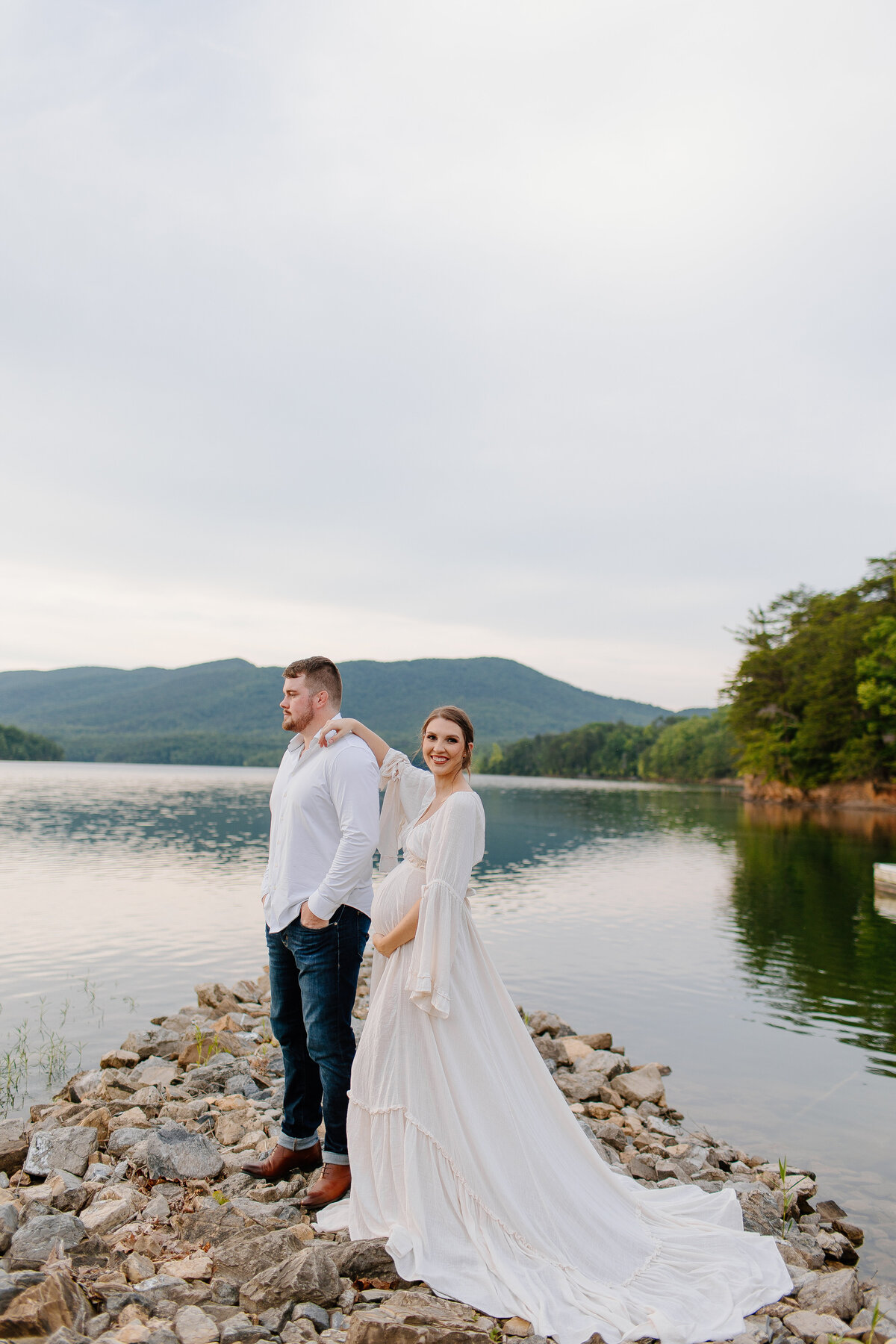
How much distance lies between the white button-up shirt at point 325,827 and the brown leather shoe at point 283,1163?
131cm

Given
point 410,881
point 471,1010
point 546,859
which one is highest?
point 410,881

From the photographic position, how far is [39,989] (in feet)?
38.3

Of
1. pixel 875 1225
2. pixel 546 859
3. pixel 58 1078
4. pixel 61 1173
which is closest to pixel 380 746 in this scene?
pixel 61 1173

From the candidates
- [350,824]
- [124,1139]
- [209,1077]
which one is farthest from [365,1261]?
[209,1077]

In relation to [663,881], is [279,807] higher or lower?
higher

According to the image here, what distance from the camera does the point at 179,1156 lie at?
16.4 ft

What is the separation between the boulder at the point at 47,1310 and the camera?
3.19 metres

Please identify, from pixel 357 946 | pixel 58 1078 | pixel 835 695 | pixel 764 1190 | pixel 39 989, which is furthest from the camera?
pixel 835 695

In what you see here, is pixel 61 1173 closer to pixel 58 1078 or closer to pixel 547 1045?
pixel 58 1078

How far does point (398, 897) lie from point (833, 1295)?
2.65m

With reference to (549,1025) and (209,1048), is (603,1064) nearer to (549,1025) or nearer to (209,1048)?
(549,1025)

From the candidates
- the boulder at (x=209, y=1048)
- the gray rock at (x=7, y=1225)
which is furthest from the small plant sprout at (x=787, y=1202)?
the boulder at (x=209, y=1048)

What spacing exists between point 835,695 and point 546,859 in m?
39.1

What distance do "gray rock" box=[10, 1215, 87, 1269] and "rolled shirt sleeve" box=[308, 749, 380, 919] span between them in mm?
1751
